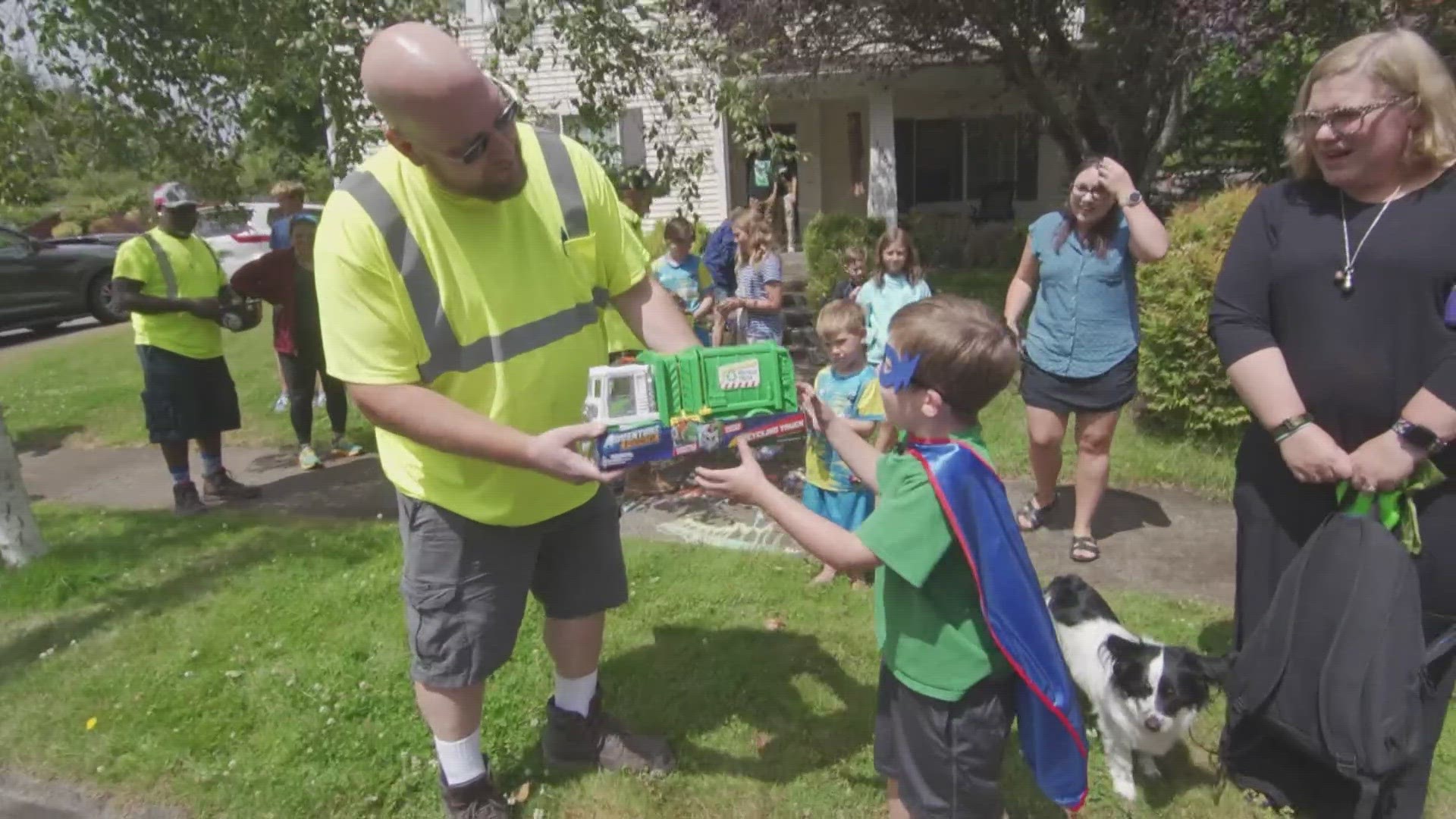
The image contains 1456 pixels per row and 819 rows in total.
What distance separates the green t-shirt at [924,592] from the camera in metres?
2.05

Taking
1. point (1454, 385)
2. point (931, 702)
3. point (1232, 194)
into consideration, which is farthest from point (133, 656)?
point (1232, 194)

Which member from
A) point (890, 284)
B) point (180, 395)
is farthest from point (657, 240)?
point (180, 395)

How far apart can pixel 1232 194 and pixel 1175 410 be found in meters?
1.51

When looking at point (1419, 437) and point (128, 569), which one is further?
point (128, 569)

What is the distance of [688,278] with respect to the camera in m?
6.85

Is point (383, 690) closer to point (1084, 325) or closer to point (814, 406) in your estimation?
point (814, 406)

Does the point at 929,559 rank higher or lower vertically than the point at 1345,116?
lower

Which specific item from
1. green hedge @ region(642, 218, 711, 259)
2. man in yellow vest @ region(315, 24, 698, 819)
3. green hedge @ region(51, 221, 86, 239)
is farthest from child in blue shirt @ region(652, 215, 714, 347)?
green hedge @ region(51, 221, 86, 239)

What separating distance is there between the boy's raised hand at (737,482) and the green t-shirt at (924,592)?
0.83 ft

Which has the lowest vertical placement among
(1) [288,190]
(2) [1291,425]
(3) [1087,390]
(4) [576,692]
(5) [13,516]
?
(4) [576,692]

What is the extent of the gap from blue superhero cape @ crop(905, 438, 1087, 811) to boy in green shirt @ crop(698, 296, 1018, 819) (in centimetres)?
4

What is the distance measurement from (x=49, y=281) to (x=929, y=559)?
16324 mm

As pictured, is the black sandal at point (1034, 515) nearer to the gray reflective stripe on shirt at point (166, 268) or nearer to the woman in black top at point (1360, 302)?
the woman in black top at point (1360, 302)

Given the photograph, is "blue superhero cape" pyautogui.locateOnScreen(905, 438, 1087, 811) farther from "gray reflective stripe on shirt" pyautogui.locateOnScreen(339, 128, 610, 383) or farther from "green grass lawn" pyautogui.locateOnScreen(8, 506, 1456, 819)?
"gray reflective stripe on shirt" pyautogui.locateOnScreen(339, 128, 610, 383)
